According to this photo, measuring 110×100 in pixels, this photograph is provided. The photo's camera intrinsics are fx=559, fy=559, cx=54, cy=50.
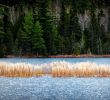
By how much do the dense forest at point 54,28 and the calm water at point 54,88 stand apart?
41.1 metres

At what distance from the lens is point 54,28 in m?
76.6

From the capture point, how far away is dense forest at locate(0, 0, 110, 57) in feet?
247

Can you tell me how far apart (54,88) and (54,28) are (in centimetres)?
4831

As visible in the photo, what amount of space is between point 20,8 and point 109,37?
14.2m

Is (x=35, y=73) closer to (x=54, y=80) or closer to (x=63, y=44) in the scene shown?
(x=54, y=80)

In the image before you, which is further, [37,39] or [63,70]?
[37,39]

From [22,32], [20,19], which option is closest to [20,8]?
[20,19]

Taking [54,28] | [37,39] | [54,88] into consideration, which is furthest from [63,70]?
[54,28]

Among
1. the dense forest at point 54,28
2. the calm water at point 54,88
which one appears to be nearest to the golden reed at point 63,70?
the calm water at point 54,88

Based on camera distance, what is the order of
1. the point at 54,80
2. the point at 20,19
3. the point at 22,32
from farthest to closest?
the point at 20,19 → the point at 22,32 → the point at 54,80

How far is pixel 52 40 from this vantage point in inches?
2980

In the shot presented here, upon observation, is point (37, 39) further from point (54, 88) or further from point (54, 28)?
point (54, 88)

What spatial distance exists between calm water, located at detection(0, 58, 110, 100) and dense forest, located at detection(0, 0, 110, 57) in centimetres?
4113

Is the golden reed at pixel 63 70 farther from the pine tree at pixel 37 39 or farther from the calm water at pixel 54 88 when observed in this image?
the pine tree at pixel 37 39
